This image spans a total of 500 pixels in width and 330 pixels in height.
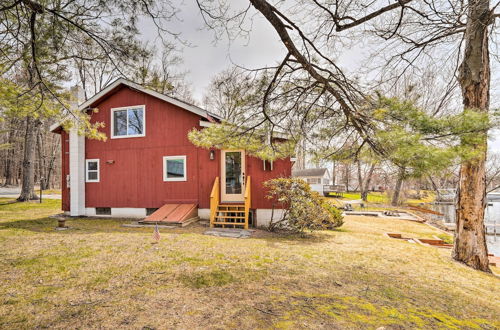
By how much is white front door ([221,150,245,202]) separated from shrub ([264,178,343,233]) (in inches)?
53.6

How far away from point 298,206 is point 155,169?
576 centimetres

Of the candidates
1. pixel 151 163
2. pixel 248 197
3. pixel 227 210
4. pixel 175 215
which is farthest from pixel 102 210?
pixel 248 197

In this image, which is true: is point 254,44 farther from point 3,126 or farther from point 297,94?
point 3,126

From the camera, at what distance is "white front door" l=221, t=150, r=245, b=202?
910cm

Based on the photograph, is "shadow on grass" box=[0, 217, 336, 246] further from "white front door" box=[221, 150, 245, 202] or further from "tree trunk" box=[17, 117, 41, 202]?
"tree trunk" box=[17, 117, 41, 202]

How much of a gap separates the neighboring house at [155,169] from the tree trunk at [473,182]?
464 centimetres

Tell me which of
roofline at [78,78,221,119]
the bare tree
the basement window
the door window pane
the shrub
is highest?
roofline at [78,78,221,119]

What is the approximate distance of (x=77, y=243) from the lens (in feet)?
18.5

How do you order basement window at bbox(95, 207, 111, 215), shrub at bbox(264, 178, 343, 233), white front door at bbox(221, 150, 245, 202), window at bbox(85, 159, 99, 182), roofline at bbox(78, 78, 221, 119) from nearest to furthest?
shrub at bbox(264, 178, 343, 233)
roofline at bbox(78, 78, 221, 119)
white front door at bbox(221, 150, 245, 202)
basement window at bbox(95, 207, 111, 215)
window at bbox(85, 159, 99, 182)

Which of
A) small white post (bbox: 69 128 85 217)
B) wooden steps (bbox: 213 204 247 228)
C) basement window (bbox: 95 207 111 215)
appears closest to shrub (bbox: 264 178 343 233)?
wooden steps (bbox: 213 204 247 228)

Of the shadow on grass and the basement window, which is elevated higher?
the basement window

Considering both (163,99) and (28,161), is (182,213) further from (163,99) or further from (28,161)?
(28,161)

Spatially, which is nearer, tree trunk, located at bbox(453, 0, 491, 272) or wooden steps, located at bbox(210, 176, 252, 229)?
tree trunk, located at bbox(453, 0, 491, 272)

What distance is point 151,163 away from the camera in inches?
383
